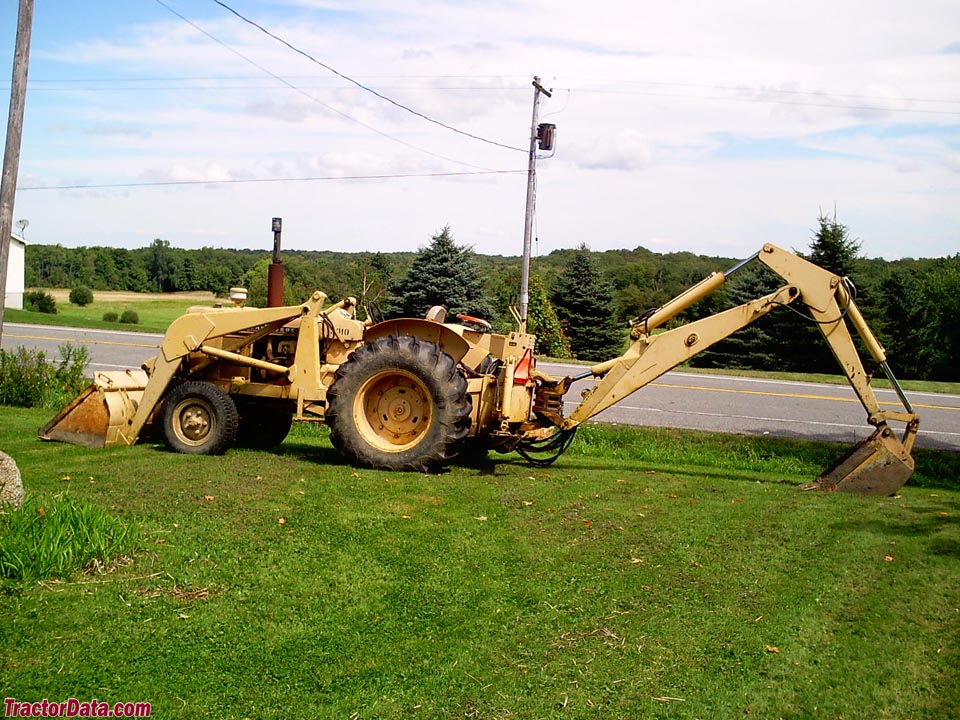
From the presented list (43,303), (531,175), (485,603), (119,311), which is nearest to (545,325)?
(531,175)

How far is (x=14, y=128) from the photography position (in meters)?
10.7

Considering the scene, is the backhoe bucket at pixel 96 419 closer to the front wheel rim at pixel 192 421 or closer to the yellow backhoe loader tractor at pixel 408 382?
the yellow backhoe loader tractor at pixel 408 382

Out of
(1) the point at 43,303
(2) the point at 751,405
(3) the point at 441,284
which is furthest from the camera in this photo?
(1) the point at 43,303

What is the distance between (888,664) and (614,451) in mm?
8156

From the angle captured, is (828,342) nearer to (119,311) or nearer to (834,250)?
(834,250)

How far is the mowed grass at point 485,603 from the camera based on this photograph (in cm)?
473

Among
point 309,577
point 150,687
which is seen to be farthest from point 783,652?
point 150,687

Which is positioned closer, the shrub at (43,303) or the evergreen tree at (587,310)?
the evergreen tree at (587,310)

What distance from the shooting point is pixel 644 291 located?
5569cm

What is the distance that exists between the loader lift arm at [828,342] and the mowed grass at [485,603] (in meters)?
0.42

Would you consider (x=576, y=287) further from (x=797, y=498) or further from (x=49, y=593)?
(x=49, y=593)

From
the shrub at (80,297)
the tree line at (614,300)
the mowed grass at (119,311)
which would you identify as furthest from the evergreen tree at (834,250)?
the shrub at (80,297)

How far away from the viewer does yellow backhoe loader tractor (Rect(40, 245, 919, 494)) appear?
972cm

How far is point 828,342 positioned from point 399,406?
15.0 feet
